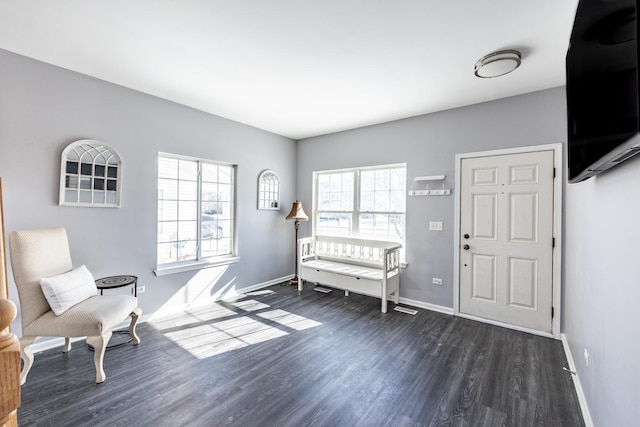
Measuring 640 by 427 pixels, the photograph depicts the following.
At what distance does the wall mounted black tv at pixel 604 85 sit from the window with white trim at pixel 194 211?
152 inches

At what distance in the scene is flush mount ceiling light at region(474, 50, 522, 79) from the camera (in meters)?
2.39

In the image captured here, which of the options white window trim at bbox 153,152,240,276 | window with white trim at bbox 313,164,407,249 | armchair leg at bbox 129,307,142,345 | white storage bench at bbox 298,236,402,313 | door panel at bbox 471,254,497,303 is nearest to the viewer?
armchair leg at bbox 129,307,142,345

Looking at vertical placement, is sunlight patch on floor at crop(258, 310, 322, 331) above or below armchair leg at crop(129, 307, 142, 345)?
below

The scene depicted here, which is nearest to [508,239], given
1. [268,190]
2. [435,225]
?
[435,225]

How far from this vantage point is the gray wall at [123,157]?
2504mm

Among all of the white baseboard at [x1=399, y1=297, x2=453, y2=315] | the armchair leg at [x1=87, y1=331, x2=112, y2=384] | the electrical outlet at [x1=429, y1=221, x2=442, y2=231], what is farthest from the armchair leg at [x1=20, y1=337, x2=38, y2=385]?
the electrical outlet at [x1=429, y1=221, x2=442, y2=231]

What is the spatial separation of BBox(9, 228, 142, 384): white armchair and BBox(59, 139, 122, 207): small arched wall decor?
530mm

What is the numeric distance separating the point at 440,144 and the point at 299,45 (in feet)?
7.55

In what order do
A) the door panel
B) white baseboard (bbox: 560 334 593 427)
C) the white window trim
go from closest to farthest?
white baseboard (bbox: 560 334 593 427) → the door panel → the white window trim

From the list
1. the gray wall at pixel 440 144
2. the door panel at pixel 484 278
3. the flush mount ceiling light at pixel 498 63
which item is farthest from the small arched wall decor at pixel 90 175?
the door panel at pixel 484 278

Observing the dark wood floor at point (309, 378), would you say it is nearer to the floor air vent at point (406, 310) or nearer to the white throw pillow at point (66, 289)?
the floor air vent at point (406, 310)

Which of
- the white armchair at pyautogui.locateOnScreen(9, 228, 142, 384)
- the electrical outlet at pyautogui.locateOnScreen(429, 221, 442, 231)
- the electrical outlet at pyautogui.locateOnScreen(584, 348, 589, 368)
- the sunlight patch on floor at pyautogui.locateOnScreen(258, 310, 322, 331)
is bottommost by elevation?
the sunlight patch on floor at pyautogui.locateOnScreen(258, 310, 322, 331)

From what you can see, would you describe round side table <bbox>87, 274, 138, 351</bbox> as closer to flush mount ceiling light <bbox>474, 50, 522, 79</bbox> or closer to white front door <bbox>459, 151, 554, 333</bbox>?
white front door <bbox>459, 151, 554, 333</bbox>

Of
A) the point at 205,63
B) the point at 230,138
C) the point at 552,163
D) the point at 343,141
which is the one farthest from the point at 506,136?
the point at 230,138
